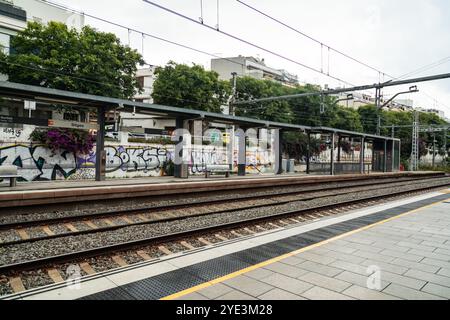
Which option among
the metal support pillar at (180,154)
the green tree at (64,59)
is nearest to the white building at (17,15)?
the green tree at (64,59)

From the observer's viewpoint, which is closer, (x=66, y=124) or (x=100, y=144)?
Result: (x=66, y=124)

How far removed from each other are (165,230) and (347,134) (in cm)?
2406

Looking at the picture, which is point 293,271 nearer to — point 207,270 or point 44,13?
point 207,270

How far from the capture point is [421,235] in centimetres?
659

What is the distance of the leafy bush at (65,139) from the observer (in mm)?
15531

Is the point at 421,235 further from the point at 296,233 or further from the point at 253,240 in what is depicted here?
the point at 253,240

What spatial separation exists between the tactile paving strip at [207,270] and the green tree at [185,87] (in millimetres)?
26139

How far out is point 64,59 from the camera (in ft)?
78.2

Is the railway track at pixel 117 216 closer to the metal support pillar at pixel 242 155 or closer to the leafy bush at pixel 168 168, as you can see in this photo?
the leafy bush at pixel 168 168

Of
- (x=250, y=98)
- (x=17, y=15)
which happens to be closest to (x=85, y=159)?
(x=17, y=15)

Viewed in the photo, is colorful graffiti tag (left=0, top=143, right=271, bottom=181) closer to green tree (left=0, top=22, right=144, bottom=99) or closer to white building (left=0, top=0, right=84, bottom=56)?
green tree (left=0, top=22, right=144, bottom=99)

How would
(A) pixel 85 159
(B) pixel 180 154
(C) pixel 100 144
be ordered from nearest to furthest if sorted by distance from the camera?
(C) pixel 100 144
(A) pixel 85 159
(B) pixel 180 154

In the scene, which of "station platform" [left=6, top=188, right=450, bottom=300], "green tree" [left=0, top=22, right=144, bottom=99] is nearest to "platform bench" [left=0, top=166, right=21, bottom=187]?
"station platform" [left=6, top=188, right=450, bottom=300]

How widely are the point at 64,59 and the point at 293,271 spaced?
994 inches
